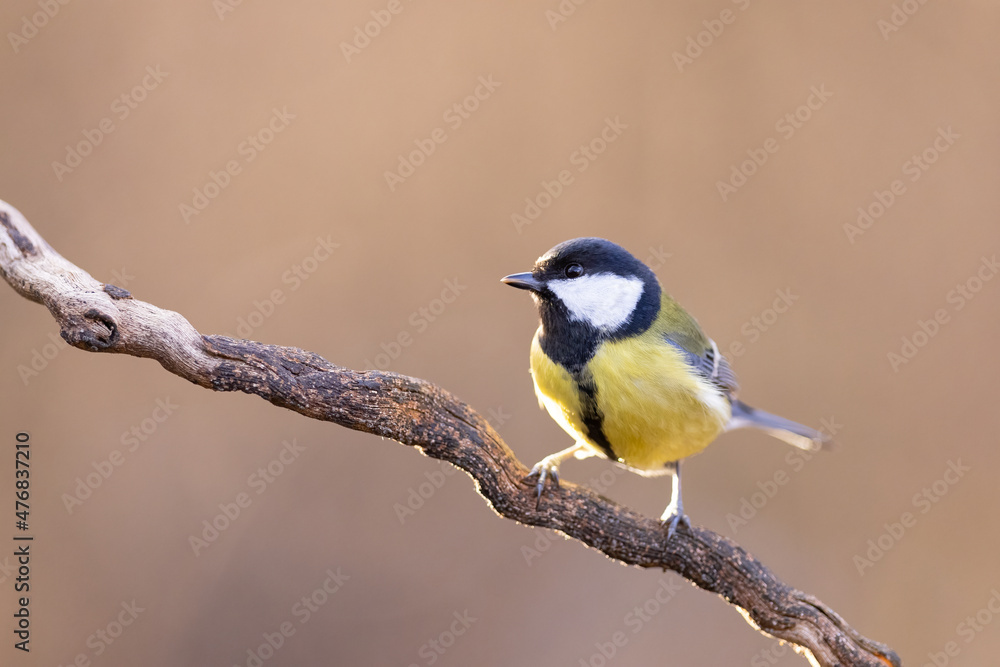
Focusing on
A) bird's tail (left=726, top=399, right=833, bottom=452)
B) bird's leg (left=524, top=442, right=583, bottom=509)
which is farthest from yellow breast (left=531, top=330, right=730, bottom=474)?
bird's tail (left=726, top=399, right=833, bottom=452)

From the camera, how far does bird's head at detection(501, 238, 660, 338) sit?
1809mm

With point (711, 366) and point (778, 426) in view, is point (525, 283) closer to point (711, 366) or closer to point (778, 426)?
point (711, 366)

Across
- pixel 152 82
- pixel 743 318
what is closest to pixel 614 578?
pixel 743 318

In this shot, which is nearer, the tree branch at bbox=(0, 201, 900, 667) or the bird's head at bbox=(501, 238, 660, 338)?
the tree branch at bbox=(0, 201, 900, 667)

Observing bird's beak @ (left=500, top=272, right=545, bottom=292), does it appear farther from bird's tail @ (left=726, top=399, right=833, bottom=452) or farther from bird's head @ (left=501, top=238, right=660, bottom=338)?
bird's tail @ (left=726, top=399, right=833, bottom=452)

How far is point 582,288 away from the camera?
1.81 metres

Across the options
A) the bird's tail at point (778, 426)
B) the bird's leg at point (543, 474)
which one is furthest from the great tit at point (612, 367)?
the bird's tail at point (778, 426)

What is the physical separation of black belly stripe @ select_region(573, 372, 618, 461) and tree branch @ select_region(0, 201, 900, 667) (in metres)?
0.14

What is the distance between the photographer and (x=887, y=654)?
5.74 ft

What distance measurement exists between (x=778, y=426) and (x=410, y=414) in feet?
3.65

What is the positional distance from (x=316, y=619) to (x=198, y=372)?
1.82 metres

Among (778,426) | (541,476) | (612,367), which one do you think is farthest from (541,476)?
(778,426)

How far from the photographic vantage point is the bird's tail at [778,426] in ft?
6.64

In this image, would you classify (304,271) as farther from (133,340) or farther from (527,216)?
(133,340)
